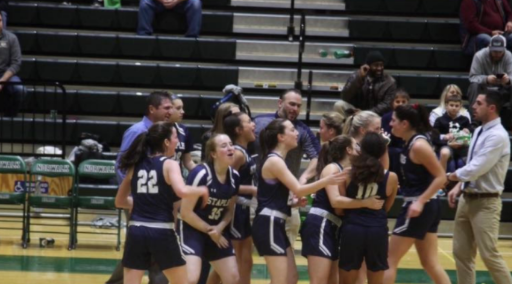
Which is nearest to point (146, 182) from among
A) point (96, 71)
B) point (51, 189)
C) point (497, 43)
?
point (51, 189)

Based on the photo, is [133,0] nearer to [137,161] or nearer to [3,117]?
[3,117]

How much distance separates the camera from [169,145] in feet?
21.7

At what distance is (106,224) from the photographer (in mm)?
11289

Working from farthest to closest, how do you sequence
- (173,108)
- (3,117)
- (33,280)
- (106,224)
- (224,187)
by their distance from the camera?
1. (3,117)
2. (106,224)
3. (33,280)
4. (173,108)
5. (224,187)

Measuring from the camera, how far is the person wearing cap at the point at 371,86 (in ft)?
37.6

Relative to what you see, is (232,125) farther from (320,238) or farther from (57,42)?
(57,42)

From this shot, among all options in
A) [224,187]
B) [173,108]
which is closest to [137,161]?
[224,187]

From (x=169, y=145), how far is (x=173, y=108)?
1293 millimetres

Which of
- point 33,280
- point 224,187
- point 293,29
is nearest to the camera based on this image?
point 224,187

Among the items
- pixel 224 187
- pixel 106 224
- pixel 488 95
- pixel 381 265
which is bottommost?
pixel 106 224

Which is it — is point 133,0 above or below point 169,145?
above

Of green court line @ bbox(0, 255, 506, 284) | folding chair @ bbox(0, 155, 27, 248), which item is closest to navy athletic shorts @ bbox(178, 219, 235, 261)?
green court line @ bbox(0, 255, 506, 284)

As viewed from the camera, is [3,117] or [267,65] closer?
[3,117]

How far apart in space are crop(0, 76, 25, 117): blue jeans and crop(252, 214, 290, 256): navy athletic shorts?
577 cm
